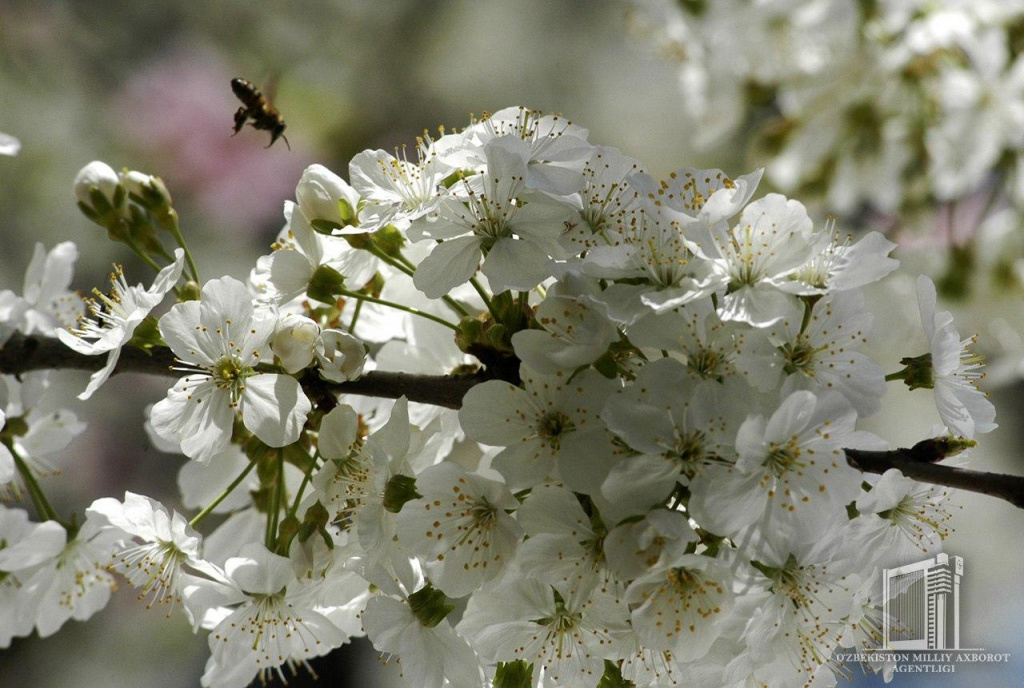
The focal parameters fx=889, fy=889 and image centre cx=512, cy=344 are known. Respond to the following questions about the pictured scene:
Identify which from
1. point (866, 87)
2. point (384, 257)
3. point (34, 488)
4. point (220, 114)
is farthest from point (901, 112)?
point (220, 114)

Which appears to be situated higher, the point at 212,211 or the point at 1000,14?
the point at 1000,14

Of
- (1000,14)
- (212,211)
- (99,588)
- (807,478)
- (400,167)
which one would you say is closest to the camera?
(807,478)

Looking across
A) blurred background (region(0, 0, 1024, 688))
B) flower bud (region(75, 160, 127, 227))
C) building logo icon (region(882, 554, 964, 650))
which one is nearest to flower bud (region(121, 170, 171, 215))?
flower bud (region(75, 160, 127, 227))

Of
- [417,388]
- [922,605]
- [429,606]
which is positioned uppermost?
[417,388]

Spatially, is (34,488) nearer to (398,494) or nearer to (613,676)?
(398,494)

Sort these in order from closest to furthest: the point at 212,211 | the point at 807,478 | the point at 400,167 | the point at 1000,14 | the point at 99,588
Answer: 1. the point at 807,478
2. the point at 400,167
3. the point at 99,588
4. the point at 1000,14
5. the point at 212,211

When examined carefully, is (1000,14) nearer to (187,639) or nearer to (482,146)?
Answer: (482,146)

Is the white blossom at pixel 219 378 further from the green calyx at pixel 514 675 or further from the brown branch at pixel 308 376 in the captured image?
the green calyx at pixel 514 675

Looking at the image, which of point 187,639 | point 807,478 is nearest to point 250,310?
point 807,478
